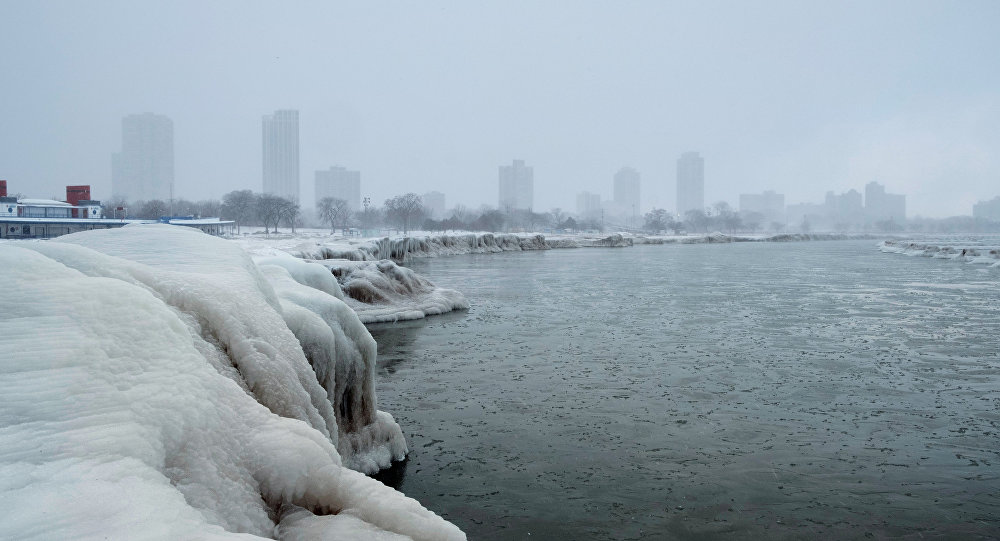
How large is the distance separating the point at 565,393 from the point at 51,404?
10306 millimetres

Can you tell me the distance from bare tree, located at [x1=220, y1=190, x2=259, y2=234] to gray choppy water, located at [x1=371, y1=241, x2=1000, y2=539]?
98920mm

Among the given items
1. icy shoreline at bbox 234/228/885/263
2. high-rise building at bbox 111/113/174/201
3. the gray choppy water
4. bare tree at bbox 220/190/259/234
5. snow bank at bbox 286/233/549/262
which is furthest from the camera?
high-rise building at bbox 111/113/174/201

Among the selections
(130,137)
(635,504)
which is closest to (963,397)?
(635,504)

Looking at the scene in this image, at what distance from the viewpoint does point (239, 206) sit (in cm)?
11112

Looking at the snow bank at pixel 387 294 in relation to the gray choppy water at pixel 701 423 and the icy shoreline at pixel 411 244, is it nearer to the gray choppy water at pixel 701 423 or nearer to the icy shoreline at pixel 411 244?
the gray choppy water at pixel 701 423

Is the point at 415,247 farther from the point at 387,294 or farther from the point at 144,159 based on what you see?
the point at 144,159

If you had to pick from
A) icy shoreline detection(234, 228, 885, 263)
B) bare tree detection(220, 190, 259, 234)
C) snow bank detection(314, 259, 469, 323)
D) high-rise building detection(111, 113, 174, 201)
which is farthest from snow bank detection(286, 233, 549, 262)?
high-rise building detection(111, 113, 174, 201)

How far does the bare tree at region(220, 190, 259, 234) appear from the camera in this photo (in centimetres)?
11112

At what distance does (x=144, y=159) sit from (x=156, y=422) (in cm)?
21284

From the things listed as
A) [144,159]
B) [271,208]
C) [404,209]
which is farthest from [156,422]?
[144,159]

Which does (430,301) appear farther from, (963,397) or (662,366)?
(963,397)

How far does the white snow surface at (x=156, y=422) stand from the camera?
2930mm

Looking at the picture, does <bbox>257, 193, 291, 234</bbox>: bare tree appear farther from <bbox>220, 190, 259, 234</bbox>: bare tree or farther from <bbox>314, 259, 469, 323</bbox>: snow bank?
<bbox>314, 259, 469, 323</bbox>: snow bank

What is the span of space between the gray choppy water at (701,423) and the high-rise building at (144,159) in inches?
7615
